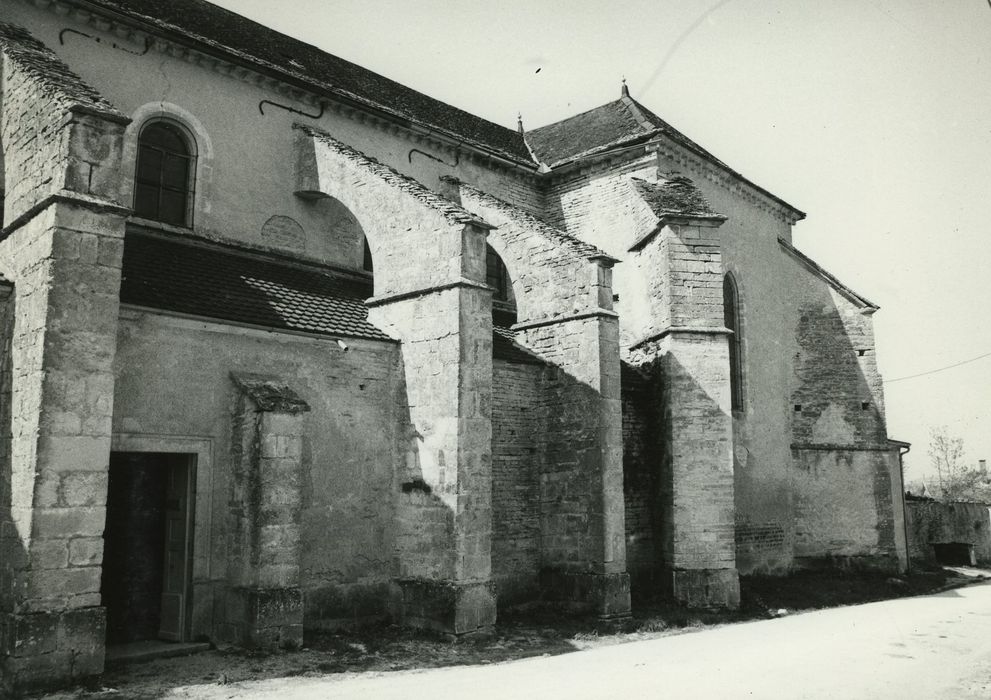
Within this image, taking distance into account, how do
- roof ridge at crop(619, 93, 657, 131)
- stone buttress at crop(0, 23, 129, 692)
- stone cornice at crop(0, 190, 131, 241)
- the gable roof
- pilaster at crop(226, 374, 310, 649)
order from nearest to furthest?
stone buttress at crop(0, 23, 129, 692) → stone cornice at crop(0, 190, 131, 241) → pilaster at crop(226, 374, 310, 649) → the gable roof → roof ridge at crop(619, 93, 657, 131)

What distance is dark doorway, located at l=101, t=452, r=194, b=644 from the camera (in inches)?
389

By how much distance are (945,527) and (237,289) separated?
72.5 feet

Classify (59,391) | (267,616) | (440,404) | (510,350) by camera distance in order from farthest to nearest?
1. (510,350)
2. (440,404)
3. (267,616)
4. (59,391)

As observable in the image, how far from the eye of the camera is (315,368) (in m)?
11.0

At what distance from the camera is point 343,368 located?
11.3 meters

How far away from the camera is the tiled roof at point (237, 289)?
9891mm

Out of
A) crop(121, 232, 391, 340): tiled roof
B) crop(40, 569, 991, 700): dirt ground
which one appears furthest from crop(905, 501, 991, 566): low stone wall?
crop(121, 232, 391, 340): tiled roof

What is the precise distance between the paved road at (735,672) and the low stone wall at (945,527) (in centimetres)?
1206

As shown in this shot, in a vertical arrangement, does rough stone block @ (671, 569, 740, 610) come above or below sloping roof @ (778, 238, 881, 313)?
below

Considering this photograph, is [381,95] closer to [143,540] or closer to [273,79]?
[273,79]

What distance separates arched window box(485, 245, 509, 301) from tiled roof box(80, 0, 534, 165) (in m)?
2.20

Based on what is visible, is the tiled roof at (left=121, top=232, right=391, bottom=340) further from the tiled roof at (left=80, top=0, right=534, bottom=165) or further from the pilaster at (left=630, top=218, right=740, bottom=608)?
the pilaster at (left=630, top=218, right=740, bottom=608)

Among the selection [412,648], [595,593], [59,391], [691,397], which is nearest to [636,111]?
[691,397]

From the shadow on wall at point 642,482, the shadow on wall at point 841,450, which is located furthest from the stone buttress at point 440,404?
the shadow on wall at point 841,450
